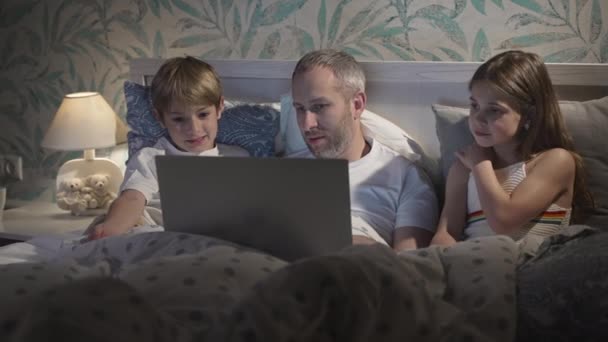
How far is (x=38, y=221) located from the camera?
2.88 metres

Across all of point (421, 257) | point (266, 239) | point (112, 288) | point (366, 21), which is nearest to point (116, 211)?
point (266, 239)

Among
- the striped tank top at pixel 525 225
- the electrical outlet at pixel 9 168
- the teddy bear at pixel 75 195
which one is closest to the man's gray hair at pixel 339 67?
the striped tank top at pixel 525 225


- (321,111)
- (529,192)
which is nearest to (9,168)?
(321,111)

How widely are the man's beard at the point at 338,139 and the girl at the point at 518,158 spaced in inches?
14.1

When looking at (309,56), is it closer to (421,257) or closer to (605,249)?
(421,257)

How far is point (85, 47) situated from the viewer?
3117 mm

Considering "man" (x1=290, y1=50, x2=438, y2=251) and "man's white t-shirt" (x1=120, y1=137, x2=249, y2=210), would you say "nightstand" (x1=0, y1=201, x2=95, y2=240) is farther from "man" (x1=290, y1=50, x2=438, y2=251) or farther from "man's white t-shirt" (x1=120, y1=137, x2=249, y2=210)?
"man" (x1=290, y1=50, x2=438, y2=251)

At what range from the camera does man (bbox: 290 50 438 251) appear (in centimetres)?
214

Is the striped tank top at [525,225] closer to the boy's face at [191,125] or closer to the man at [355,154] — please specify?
the man at [355,154]

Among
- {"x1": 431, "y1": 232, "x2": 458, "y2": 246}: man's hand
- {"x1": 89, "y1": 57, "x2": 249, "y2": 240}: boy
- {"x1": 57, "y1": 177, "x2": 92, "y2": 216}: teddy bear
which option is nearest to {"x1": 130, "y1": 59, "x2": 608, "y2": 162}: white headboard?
{"x1": 89, "y1": 57, "x2": 249, "y2": 240}: boy

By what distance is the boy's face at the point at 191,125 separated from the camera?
2.26 m

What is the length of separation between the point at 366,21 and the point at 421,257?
1.48 metres

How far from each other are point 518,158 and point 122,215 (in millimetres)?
1066

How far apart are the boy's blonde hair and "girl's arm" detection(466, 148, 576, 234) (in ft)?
2.75
